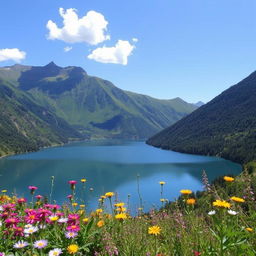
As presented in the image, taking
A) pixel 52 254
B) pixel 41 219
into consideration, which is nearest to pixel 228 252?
pixel 52 254

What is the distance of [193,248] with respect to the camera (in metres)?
3.54

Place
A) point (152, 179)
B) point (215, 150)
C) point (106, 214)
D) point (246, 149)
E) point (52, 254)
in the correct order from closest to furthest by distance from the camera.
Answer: point (52, 254) < point (106, 214) < point (152, 179) < point (246, 149) < point (215, 150)

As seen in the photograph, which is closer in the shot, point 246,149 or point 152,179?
point 152,179

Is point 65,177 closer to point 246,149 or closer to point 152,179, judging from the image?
point 152,179

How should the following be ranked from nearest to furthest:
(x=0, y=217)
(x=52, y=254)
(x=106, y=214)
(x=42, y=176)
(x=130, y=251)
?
(x=52, y=254) < (x=130, y=251) < (x=0, y=217) < (x=106, y=214) < (x=42, y=176)

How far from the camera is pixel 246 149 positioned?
540 ft

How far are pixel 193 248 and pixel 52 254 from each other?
164 cm

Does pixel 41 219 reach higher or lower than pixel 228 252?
higher

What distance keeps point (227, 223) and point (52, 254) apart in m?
1.79

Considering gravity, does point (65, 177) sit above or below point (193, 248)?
below

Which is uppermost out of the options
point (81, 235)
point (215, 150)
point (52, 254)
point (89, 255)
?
point (52, 254)

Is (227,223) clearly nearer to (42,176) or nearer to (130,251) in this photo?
(130,251)

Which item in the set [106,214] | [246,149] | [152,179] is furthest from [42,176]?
[246,149]

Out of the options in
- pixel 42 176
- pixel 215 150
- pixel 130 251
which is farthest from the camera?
pixel 215 150
